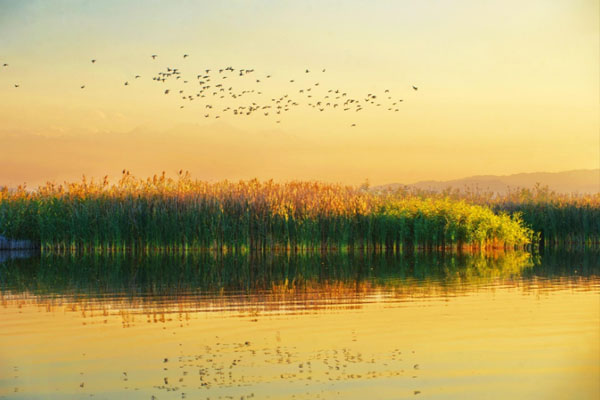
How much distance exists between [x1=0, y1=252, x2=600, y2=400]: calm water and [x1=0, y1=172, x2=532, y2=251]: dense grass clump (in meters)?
10.5

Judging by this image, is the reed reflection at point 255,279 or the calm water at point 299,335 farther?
the reed reflection at point 255,279

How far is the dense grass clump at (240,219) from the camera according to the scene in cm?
2900

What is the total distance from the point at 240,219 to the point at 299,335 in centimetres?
1925

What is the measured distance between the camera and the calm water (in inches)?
287

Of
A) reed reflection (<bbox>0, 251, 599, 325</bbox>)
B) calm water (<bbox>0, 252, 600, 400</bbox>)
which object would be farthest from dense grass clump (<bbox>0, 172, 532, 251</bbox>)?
calm water (<bbox>0, 252, 600, 400</bbox>)

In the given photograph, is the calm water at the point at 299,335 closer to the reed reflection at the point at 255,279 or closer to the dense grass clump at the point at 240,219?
the reed reflection at the point at 255,279

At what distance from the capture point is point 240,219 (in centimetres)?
2886

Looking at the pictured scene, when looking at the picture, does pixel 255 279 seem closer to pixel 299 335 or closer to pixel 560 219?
pixel 299 335

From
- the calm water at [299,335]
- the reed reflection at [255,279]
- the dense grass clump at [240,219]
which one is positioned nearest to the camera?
the calm water at [299,335]

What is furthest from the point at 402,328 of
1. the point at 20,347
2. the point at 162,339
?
the point at 20,347

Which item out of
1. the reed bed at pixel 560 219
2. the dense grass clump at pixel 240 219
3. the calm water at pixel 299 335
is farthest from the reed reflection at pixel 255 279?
the reed bed at pixel 560 219

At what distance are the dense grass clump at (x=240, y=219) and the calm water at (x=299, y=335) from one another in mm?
10463

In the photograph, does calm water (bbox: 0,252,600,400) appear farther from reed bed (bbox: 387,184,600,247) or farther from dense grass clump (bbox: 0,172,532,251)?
reed bed (bbox: 387,184,600,247)

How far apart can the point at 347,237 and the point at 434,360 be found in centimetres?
2124
